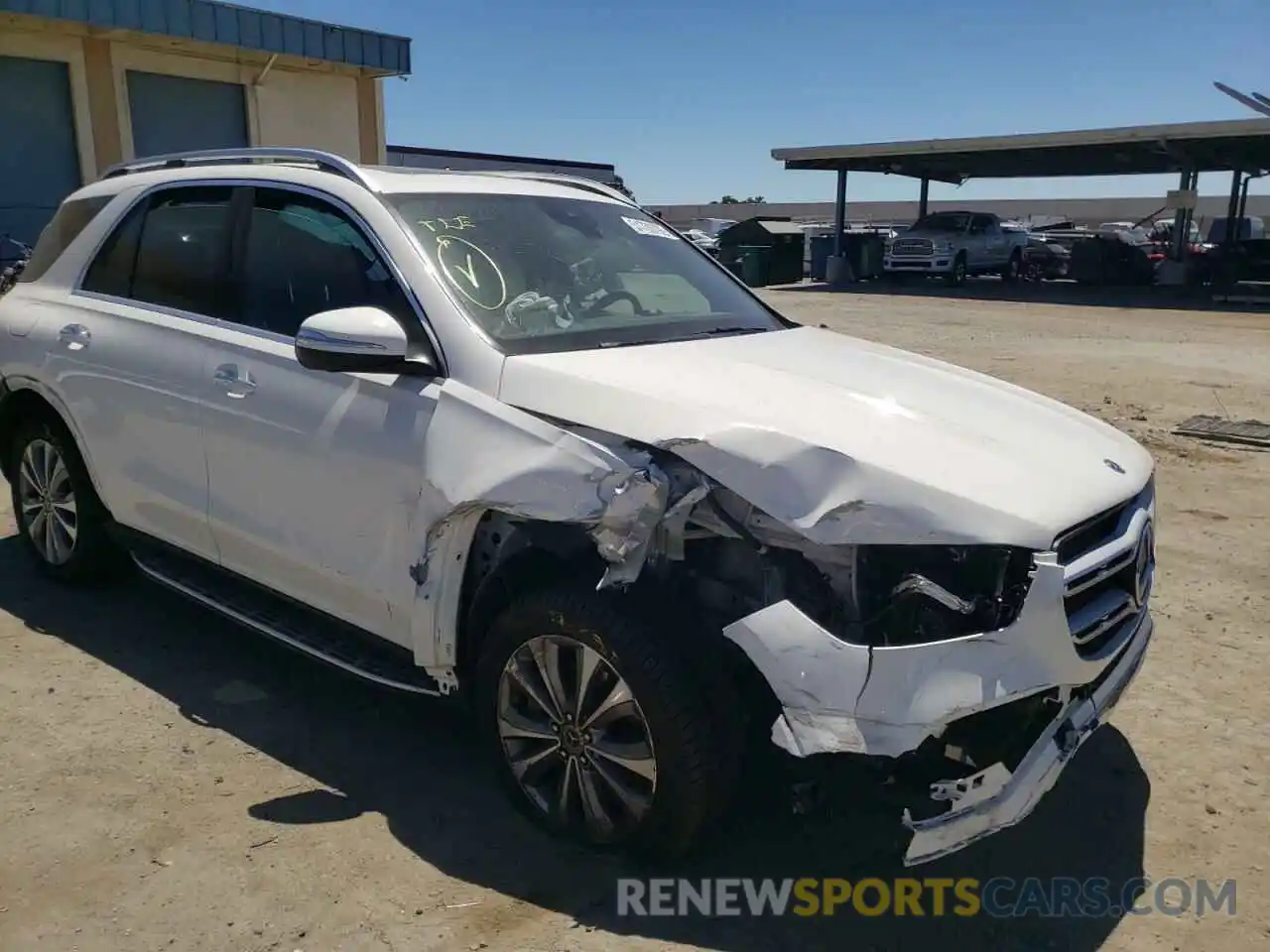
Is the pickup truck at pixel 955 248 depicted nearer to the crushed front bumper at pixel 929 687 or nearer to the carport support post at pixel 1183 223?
the carport support post at pixel 1183 223

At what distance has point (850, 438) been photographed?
2.64 meters

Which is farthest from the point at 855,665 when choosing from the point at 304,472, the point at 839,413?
the point at 304,472

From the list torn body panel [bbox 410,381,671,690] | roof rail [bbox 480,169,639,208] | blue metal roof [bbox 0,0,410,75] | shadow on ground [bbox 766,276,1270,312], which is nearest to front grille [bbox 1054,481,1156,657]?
torn body panel [bbox 410,381,671,690]

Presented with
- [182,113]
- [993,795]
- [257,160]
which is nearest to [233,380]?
[257,160]

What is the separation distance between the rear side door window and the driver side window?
0.57 feet

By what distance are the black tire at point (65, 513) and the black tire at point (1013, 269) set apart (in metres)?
30.3

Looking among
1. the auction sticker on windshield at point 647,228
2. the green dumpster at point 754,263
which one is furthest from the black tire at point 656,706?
the green dumpster at point 754,263

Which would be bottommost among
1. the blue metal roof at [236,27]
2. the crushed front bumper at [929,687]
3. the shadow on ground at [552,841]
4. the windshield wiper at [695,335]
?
the shadow on ground at [552,841]

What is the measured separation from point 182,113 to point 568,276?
13762 millimetres

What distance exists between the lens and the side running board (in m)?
→ 3.28

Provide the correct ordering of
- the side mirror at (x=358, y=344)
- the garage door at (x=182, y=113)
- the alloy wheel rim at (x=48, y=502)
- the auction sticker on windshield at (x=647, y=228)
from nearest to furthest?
the side mirror at (x=358, y=344) < the auction sticker on windshield at (x=647, y=228) < the alloy wheel rim at (x=48, y=502) < the garage door at (x=182, y=113)

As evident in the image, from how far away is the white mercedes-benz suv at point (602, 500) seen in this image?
8.14 feet

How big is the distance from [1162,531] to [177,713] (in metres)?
5.17

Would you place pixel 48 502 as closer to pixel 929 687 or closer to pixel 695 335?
pixel 695 335
